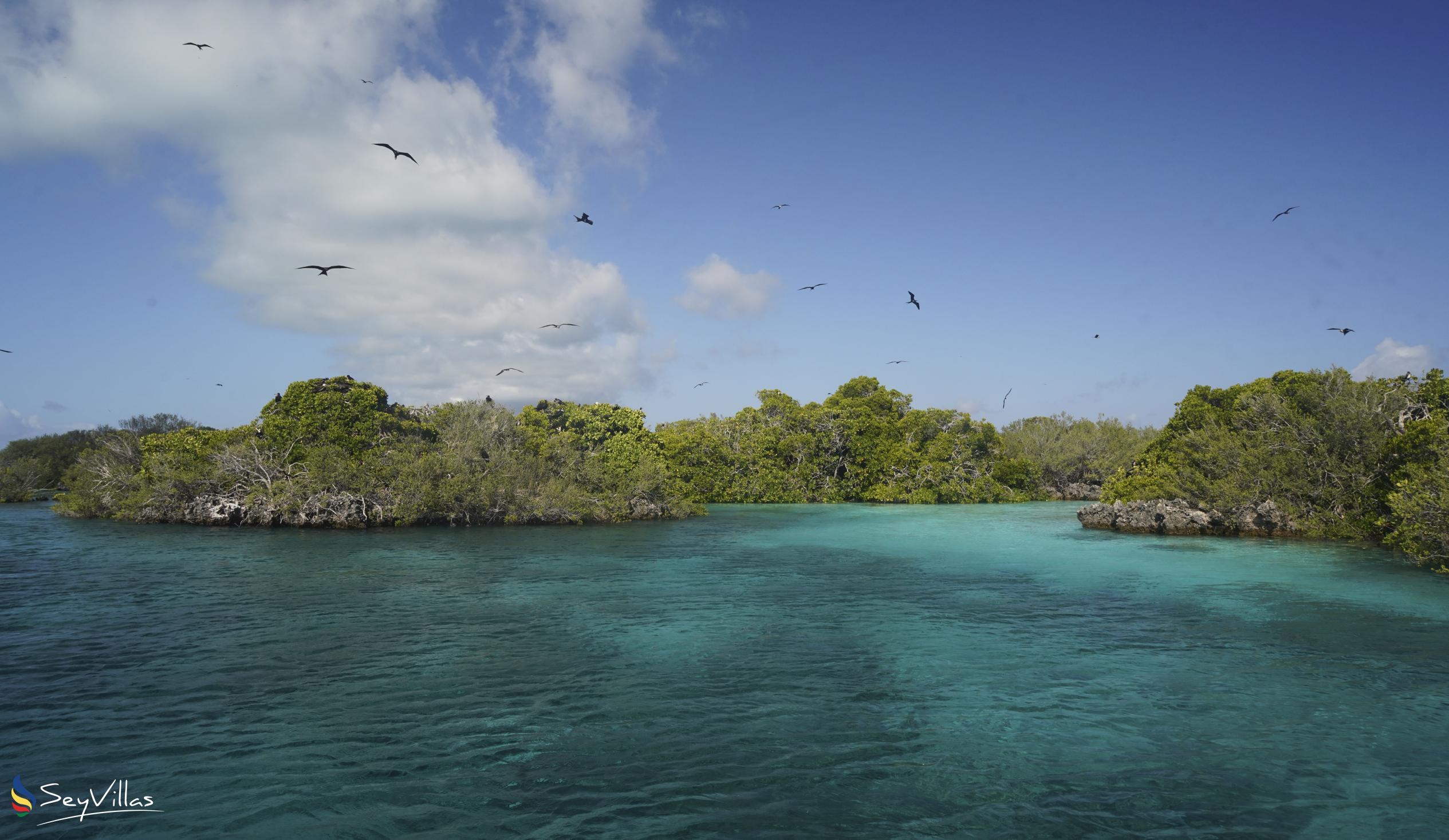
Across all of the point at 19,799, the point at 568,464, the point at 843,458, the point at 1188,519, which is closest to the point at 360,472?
the point at 568,464

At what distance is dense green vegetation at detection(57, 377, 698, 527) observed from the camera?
37031 millimetres

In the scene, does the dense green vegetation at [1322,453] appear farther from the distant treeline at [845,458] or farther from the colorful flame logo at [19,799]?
the colorful flame logo at [19,799]

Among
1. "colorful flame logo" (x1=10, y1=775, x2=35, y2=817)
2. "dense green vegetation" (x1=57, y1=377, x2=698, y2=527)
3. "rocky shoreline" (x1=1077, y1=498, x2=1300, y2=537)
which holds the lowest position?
"colorful flame logo" (x1=10, y1=775, x2=35, y2=817)

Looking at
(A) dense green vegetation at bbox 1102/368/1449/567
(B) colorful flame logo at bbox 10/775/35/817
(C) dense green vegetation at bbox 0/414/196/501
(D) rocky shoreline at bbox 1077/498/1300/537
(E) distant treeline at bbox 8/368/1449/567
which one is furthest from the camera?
(C) dense green vegetation at bbox 0/414/196/501

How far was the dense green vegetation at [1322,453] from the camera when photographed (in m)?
27.8

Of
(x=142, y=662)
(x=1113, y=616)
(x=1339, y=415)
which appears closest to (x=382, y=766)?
(x=142, y=662)

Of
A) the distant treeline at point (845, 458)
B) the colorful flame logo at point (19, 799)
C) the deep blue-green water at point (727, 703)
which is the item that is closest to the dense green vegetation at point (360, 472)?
the deep blue-green water at point (727, 703)

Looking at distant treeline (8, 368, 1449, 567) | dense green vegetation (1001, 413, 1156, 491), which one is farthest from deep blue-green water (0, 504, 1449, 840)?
dense green vegetation (1001, 413, 1156, 491)

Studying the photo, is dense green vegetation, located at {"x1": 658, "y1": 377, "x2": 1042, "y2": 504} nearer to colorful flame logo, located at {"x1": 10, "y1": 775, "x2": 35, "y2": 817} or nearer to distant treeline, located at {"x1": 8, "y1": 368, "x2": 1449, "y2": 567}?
distant treeline, located at {"x1": 8, "y1": 368, "x2": 1449, "y2": 567}

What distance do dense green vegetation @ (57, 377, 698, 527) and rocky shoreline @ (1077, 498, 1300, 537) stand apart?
24.4 meters

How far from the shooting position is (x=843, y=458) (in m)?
70.1

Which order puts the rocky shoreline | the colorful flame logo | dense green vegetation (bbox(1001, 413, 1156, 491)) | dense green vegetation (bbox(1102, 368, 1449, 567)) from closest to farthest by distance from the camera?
the colorful flame logo → dense green vegetation (bbox(1102, 368, 1449, 567)) → the rocky shoreline → dense green vegetation (bbox(1001, 413, 1156, 491))

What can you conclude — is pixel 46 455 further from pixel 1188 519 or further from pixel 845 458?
pixel 1188 519

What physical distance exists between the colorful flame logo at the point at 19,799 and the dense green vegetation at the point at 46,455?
62.4 meters
